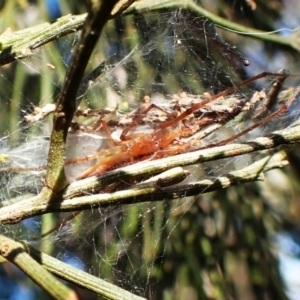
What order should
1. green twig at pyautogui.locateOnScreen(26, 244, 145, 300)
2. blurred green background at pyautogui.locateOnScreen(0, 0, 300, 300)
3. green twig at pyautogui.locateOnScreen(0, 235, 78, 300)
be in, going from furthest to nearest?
blurred green background at pyautogui.locateOnScreen(0, 0, 300, 300) < green twig at pyautogui.locateOnScreen(26, 244, 145, 300) < green twig at pyautogui.locateOnScreen(0, 235, 78, 300)

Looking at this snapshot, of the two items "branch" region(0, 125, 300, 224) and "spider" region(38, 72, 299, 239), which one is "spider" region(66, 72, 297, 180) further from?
"branch" region(0, 125, 300, 224)

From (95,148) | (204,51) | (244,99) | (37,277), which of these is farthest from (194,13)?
(37,277)

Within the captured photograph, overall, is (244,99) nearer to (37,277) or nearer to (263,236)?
(263,236)

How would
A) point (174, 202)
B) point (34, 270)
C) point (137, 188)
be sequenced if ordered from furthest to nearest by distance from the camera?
point (174, 202)
point (137, 188)
point (34, 270)

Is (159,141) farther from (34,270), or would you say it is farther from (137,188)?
(34,270)

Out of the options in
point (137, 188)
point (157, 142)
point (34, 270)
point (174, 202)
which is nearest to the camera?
point (34, 270)

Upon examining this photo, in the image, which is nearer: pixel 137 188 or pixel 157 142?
pixel 137 188

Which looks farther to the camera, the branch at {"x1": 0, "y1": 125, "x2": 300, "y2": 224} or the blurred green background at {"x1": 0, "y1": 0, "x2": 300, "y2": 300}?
the blurred green background at {"x1": 0, "y1": 0, "x2": 300, "y2": 300}

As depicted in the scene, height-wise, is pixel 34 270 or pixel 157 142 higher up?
pixel 157 142

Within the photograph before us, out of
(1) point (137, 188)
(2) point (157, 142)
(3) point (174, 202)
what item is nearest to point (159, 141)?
(2) point (157, 142)

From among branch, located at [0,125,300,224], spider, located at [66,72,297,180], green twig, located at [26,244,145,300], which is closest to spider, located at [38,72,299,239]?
spider, located at [66,72,297,180]

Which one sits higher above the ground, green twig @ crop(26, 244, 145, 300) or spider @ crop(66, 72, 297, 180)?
spider @ crop(66, 72, 297, 180)
